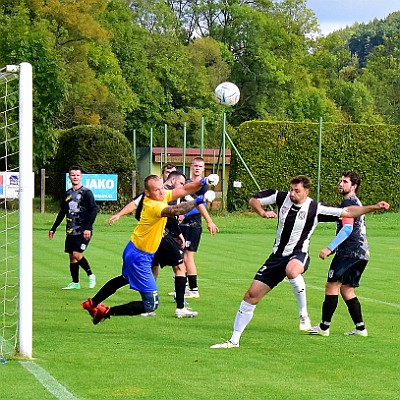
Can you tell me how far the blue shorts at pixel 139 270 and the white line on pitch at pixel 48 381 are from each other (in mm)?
1800

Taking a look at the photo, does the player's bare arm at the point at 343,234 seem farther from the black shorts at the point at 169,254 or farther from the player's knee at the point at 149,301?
the black shorts at the point at 169,254

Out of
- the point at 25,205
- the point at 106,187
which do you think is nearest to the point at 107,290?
the point at 25,205

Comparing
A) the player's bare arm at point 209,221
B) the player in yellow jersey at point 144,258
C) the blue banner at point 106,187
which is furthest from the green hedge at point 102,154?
the player in yellow jersey at point 144,258

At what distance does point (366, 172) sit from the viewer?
141 ft

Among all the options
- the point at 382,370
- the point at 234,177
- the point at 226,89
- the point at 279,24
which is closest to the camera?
the point at 382,370

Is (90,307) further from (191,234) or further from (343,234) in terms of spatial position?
(191,234)

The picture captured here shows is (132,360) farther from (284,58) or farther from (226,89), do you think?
(284,58)

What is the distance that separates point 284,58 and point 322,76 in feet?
25.1

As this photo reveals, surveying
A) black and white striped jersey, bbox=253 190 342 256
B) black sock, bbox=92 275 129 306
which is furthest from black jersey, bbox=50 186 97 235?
black and white striped jersey, bbox=253 190 342 256

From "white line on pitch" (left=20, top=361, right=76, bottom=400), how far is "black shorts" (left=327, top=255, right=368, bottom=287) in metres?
3.93

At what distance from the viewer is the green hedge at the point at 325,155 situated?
4191 cm

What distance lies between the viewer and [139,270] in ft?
35.4

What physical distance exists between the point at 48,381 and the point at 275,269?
3263 mm

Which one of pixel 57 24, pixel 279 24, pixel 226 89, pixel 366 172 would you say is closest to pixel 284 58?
pixel 279 24
